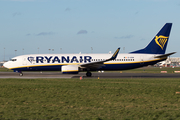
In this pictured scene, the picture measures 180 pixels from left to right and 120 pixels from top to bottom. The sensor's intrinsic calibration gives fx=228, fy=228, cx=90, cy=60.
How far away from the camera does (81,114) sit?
10.1 meters

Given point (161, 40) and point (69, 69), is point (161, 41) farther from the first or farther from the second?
point (69, 69)

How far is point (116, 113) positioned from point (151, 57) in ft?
97.3

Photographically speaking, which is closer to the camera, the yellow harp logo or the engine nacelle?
the engine nacelle

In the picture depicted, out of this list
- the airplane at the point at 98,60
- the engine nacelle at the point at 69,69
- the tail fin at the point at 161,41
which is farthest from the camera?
the tail fin at the point at 161,41

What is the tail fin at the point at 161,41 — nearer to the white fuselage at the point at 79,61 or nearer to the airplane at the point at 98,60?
the airplane at the point at 98,60

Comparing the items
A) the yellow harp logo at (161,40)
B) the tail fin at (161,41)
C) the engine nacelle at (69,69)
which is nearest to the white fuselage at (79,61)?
the tail fin at (161,41)

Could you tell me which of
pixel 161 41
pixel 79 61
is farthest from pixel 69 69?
A: pixel 161 41

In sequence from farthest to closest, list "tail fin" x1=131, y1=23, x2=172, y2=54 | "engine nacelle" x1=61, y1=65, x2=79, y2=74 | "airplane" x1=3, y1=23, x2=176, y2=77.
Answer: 1. "tail fin" x1=131, y1=23, x2=172, y2=54
2. "airplane" x1=3, y1=23, x2=176, y2=77
3. "engine nacelle" x1=61, y1=65, x2=79, y2=74

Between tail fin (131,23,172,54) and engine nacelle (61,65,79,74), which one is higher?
tail fin (131,23,172,54)

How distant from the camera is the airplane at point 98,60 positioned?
37.9 m

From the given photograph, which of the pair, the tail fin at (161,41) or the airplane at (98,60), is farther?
the tail fin at (161,41)

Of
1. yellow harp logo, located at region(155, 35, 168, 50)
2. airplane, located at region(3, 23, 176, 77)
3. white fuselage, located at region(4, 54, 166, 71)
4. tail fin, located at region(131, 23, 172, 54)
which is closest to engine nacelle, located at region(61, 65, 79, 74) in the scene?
airplane, located at region(3, 23, 176, 77)

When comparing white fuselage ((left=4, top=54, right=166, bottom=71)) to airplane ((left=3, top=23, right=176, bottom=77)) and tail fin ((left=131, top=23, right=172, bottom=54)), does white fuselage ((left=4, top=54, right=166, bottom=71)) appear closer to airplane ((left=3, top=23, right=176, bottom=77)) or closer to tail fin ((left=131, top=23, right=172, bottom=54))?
airplane ((left=3, top=23, right=176, bottom=77))

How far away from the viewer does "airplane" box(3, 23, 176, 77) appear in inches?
1494
